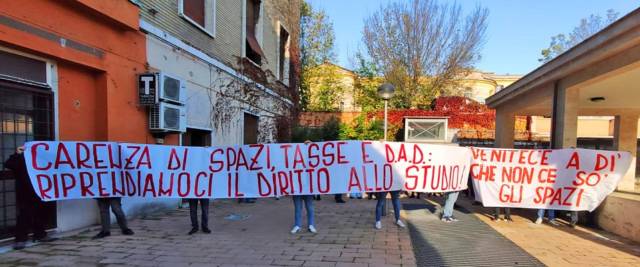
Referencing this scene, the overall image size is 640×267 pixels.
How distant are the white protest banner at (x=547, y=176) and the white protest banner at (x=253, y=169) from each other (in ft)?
4.21

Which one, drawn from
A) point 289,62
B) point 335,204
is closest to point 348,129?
point 289,62

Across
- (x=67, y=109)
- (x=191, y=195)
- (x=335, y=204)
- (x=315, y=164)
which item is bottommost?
(x=335, y=204)

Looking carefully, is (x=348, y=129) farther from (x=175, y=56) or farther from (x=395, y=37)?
(x=175, y=56)

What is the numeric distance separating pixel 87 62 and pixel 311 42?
24499mm

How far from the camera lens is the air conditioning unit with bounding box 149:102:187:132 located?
26.5ft

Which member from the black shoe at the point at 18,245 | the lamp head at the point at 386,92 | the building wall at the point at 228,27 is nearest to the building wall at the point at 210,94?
the building wall at the point at 228,27

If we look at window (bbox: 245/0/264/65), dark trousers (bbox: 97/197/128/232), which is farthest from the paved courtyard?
window (bbox: 245/0/264/65)

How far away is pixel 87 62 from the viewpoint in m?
6.71

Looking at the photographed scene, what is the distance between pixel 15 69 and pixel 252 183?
13.3 feet

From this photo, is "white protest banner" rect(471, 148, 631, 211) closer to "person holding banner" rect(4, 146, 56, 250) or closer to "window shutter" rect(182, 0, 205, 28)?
"window shutter" rect(182, 0, 205, 28)

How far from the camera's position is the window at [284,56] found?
1885cm

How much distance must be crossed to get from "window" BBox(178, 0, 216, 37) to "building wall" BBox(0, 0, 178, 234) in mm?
2214

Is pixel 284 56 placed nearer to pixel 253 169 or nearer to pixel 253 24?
pixel 253 24

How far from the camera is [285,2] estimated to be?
19.0 metres
